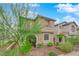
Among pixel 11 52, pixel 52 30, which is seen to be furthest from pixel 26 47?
pixel 52 30

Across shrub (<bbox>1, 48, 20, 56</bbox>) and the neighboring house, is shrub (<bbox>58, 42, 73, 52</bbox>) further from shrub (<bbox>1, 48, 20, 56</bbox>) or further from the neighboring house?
shrub (<bbox>1, 48, 20, 56</bbox>)

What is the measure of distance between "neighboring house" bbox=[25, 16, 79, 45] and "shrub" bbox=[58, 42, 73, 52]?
0.06 meters

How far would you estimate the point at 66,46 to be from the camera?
1306 millimetres

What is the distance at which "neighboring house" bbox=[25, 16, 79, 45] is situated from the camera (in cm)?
130

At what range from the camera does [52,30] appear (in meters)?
1.31

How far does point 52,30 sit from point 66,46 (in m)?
0.17

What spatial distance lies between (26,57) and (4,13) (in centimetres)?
40

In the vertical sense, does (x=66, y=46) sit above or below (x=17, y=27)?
below

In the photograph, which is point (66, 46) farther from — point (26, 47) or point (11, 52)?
point (11, 52)

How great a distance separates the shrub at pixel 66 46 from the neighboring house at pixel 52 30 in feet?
0.18

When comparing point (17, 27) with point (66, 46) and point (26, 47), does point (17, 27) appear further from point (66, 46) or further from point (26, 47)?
point (66, 46)

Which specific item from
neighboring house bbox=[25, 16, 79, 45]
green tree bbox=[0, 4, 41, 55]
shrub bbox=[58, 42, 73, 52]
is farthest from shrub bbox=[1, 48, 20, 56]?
shrub bbox=[58, 42, 73, 52]

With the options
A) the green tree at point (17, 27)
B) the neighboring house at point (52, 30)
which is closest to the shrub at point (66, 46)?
the neighboring house at point (52, 30)

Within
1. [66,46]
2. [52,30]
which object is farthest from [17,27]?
[66,46]
